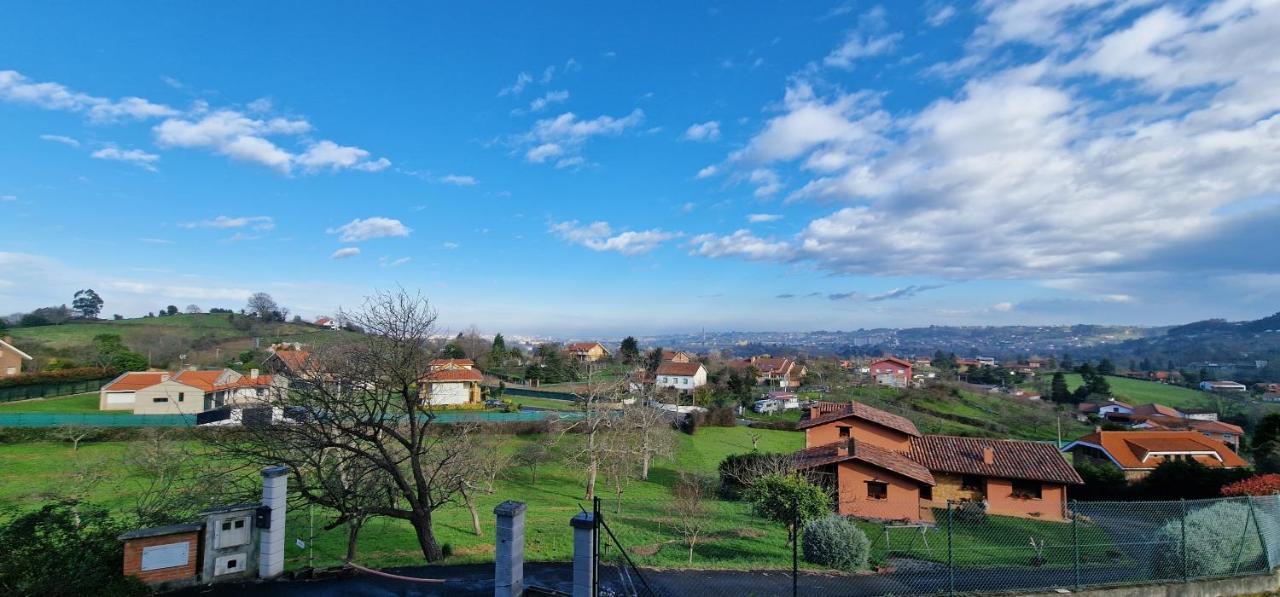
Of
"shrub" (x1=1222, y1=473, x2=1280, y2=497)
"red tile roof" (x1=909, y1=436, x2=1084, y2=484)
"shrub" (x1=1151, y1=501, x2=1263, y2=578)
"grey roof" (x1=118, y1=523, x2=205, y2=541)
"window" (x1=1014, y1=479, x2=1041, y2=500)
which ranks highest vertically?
"grey roof" (x1=118, y1=523, x2=205, y2=541)

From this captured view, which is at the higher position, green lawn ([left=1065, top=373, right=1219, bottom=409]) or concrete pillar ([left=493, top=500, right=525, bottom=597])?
concrete pillar ([left=493, top=500, right=525, bottom=597])

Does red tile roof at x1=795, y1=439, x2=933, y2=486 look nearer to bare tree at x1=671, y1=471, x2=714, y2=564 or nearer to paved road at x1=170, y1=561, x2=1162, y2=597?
bare tree at x1=671, y1=471, x2=714, y2=564

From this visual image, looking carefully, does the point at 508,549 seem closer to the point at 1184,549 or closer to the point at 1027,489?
the point at 1184,549

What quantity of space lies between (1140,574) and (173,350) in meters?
79.5

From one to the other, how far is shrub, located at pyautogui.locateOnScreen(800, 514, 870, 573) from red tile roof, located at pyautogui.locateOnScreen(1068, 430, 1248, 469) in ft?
77.0

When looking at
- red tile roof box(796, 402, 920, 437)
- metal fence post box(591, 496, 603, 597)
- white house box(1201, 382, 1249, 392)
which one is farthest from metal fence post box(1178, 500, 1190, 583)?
white house box(1201, 382, 1249, 392)

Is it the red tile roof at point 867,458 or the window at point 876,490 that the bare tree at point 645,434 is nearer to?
the red tile roof at point 867,458

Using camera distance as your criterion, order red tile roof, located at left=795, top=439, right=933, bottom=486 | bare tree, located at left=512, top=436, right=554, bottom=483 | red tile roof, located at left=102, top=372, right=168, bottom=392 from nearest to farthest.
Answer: red tile roof, located at left=795, top=439, right=933, bottom=486
bare tree, located at left=512, top=436, right=554, bottom=483
red tile roof, located at left=102, top=372, right=168, bottom=392

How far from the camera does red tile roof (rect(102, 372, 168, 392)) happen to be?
36.9 m

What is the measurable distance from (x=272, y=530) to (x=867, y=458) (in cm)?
1934

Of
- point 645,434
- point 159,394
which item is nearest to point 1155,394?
point 645,434

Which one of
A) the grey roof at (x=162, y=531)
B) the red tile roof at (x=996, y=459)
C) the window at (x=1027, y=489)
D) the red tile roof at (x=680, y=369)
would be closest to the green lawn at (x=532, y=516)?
the grey roof at (x=162, y=531)

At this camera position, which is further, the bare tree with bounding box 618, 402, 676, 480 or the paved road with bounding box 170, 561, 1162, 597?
the bare tree with bounding box 618, 402, 676, 480

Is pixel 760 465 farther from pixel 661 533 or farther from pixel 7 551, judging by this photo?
pixel 7 551
